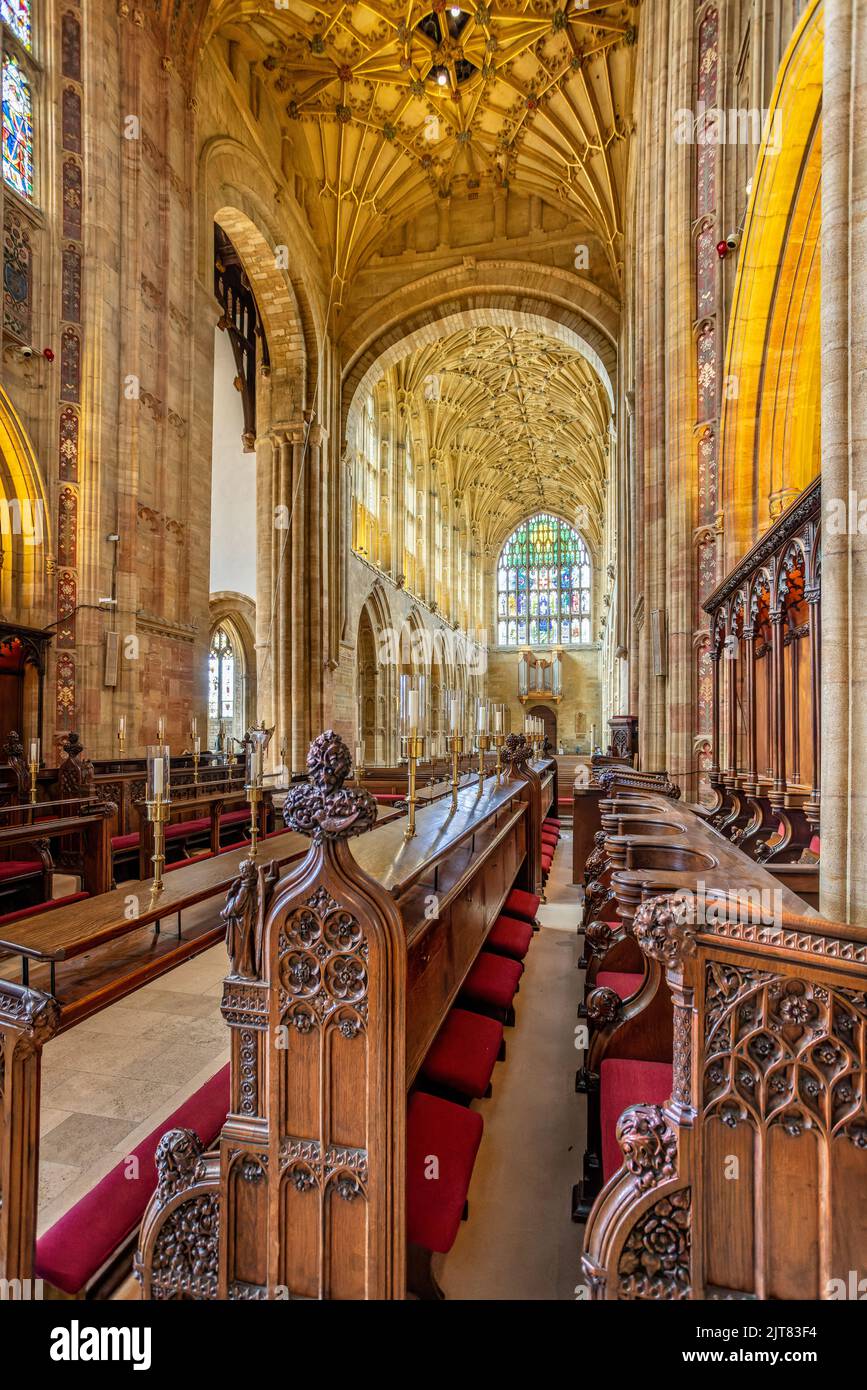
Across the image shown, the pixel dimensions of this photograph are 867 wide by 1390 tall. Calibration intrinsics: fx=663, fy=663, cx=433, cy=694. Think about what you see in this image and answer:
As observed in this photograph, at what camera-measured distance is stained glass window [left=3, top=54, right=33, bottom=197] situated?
7.53 metres

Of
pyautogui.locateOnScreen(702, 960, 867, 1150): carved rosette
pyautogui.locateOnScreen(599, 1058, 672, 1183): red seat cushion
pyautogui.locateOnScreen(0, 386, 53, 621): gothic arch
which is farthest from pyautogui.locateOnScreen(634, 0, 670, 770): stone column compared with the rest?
pyautogui.locateOnScreen(0, 386, 53, 621): gothic arch

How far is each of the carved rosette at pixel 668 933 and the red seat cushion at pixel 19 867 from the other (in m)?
4.50

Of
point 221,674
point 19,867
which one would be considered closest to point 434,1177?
point 19,867

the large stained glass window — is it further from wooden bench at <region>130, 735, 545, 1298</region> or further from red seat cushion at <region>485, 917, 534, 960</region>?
wooden bench at <region>130, 735, 545, 1298</region>

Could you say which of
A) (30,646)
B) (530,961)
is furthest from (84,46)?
(530,961)

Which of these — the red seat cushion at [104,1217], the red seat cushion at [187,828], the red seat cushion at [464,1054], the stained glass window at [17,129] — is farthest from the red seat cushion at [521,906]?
the stained glass window at [17,129]

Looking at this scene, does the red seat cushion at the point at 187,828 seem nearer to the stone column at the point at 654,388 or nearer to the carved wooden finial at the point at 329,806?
the stone column at the point at 654,388

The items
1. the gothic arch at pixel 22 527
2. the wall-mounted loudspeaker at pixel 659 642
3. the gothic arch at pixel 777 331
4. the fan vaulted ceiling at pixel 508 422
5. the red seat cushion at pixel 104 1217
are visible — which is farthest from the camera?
the fan vaulted ceiling at pixel 508 422

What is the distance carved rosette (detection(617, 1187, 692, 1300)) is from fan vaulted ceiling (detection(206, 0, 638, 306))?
48.5ft

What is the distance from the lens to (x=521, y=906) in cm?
471

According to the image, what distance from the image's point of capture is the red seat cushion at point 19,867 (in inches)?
172

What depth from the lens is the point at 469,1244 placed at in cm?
192

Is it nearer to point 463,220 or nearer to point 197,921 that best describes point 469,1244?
point 197,921
